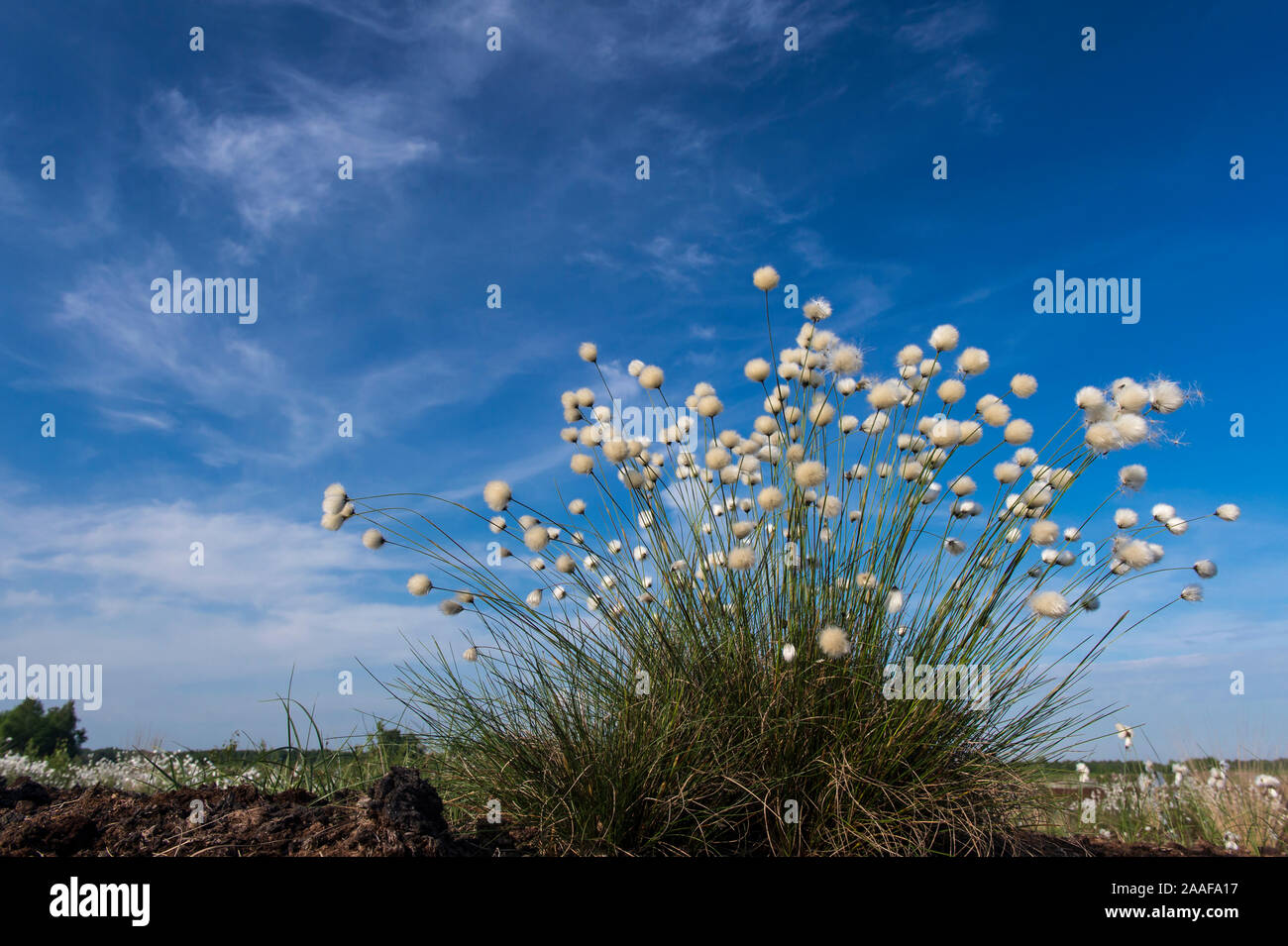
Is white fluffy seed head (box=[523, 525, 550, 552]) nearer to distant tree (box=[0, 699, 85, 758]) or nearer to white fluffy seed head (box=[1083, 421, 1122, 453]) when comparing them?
white fluffy seed head (box=[1083, 421, 1122, 453])

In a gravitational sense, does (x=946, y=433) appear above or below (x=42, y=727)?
above

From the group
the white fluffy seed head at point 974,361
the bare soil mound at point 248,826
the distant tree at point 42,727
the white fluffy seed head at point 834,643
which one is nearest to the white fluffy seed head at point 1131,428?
the white fluffy seed head at point 974,361

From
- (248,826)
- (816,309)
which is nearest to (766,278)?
(816,309)

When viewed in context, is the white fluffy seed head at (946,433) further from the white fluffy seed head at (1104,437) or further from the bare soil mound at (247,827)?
the bare soil mound at (247,827)

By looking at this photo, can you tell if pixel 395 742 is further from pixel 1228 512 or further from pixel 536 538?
pixel 1228 512

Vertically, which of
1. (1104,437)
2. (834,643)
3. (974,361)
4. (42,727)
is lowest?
(42,727)

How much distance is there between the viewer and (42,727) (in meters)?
10.8

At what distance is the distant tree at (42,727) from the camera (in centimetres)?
1047

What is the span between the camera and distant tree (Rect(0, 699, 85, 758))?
34.3 feet
